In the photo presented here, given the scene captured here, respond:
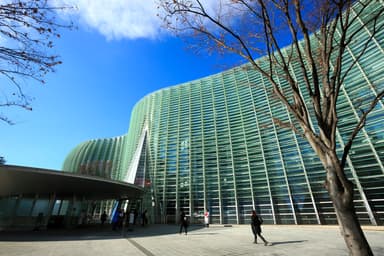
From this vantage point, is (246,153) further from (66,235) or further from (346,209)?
(346,209)

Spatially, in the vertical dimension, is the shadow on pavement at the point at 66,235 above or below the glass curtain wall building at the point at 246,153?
below

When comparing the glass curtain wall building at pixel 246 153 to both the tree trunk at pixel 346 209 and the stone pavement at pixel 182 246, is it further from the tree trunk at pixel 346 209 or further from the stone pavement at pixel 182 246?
the tree trunk at pixel 346 209

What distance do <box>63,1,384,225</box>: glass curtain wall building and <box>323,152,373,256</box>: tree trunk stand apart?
6.75 meters

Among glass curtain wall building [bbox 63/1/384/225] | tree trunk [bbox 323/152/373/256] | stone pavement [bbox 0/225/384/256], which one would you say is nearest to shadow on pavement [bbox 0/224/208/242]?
stone pavement [bbox 0/225/384/256]

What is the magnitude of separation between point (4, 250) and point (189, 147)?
20.5 metres

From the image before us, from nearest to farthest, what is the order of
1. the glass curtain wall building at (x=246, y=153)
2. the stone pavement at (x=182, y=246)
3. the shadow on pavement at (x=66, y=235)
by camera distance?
the stone pavement at (x=182, y=246)
the shadow on pavement at (x=66, y=235)
the glass curtain wall building at (x=246, y=153)

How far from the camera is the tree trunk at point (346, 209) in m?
2.71

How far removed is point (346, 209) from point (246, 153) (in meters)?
19.7

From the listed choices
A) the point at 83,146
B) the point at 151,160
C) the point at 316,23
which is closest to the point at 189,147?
the point at 151,160

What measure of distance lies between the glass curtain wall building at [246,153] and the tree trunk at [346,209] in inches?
266

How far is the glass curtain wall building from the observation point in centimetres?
1508

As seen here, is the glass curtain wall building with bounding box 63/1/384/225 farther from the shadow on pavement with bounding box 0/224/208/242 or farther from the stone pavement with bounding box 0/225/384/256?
the shadow on pavement with bounding box 0/224/208/242

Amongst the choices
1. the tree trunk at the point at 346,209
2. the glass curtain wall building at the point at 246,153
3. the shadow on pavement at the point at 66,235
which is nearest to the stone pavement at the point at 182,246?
the shadow on pavement at the point at 66,235

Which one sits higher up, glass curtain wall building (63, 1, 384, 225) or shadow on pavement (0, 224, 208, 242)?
glass curtain wall building (63, 1, 384, 225)
